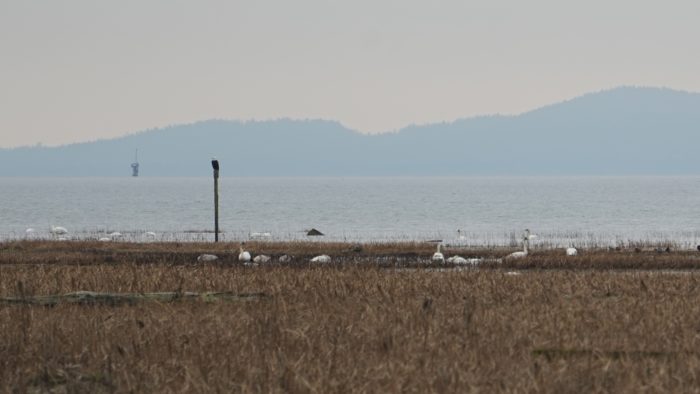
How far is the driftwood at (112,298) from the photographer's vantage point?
18562 mm

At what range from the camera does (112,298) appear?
1886cm

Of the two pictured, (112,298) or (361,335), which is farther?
(112,298)

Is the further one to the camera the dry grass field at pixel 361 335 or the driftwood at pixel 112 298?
the driftwood at pixel 112 298

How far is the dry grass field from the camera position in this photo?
11.8 metres

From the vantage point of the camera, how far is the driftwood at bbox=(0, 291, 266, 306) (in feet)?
60.9

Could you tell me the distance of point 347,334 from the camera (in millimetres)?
14852

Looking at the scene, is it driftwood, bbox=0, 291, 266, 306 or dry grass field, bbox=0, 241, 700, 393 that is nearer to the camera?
dry grass field, bbox=0, 241, 700, 393

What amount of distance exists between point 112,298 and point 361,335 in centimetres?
565

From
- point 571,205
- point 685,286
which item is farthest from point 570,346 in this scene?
point 571,205

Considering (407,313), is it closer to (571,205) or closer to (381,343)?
(381,343)

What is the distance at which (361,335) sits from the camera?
48.4 feet

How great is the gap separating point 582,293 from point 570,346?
6.60 m

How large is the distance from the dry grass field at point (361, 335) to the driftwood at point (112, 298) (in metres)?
0.35

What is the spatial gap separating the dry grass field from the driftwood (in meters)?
0.35
